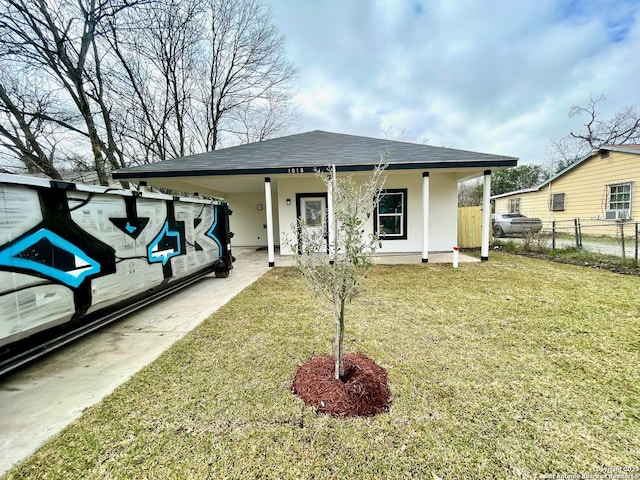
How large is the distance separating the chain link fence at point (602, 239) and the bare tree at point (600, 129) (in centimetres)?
1237

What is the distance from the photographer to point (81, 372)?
2500mm

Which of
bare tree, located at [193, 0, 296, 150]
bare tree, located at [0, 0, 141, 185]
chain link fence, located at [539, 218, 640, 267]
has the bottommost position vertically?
chain link fence, located at [539, 218, 640, 267]

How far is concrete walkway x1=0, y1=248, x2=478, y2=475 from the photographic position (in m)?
1.78

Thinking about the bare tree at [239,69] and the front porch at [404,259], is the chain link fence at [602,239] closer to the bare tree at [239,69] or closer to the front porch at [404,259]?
the front porch at [404,259]

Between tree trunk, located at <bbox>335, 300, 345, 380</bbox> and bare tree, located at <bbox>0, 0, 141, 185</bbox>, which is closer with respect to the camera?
tree trunk, located at <bbox>335, 300, 345, 380</bbox>

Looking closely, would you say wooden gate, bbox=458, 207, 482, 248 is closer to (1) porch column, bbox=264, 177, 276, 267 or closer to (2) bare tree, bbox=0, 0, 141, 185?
(1) porch column, bbox=264, 177, 276, 267

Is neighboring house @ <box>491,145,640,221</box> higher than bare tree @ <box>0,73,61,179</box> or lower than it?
lower

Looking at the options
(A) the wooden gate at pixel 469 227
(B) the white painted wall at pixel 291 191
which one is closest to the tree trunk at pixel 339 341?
(B) the white painted wall at pixel 291 191

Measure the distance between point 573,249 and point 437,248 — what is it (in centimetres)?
392

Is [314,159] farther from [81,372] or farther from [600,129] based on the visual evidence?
[600,129]

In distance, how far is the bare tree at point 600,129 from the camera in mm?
19141

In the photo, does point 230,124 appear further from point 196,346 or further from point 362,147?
point 196,346

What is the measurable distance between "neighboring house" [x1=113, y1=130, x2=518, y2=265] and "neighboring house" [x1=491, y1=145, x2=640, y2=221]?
27.4ft

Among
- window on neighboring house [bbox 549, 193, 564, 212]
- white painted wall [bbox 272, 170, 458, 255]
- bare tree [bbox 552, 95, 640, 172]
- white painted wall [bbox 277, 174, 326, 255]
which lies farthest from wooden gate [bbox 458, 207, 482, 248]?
bare tree [bbox 552, 95, 640, 172]
